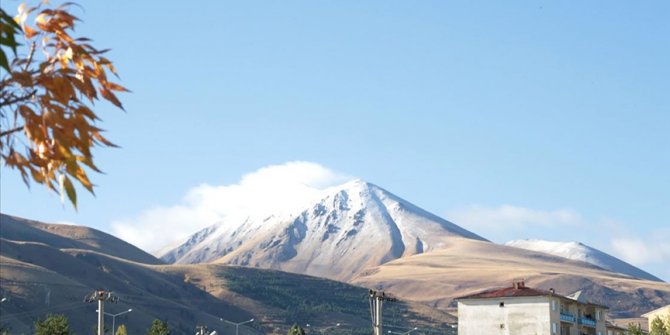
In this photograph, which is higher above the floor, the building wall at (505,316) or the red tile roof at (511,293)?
the red tile roof at (511,293)

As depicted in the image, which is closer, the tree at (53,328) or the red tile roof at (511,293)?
the tree at (53,328)

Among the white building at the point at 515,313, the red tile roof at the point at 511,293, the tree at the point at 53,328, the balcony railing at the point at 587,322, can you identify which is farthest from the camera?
the balcony railing at the point at 587,322

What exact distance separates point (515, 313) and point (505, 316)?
1361 mm

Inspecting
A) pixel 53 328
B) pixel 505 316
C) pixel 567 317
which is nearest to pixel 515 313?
pixel 505 316

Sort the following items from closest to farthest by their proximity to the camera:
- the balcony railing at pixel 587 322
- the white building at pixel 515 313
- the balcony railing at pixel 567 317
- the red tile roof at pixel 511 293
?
the white building at pixel 515 313, the red tile roof at pixel 511 293, the balcony railing at pixel 567 317, the balcony railing at pixel 587 322

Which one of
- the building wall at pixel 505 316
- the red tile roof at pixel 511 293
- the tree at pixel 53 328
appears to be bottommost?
the tree at pixel 53 328

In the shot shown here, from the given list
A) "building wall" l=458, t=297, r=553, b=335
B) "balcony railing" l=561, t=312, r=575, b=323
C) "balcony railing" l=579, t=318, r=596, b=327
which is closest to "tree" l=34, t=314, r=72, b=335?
"building wall" l=458, t=297, r=553, b=335

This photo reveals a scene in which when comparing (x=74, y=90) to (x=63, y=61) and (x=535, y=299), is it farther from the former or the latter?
(x=535, y=299)

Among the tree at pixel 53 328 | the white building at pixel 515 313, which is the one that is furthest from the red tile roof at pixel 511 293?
the tree at pixel 53 328

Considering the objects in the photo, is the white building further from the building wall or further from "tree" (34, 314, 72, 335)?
"tree" (34, 314, 72, 335)

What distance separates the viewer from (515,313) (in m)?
142

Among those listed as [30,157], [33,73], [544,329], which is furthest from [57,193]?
[544,329]

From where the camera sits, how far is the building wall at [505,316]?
140000 millimetres

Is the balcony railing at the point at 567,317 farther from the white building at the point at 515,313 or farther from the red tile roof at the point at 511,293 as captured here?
the red tile roof at the point at 511,293
